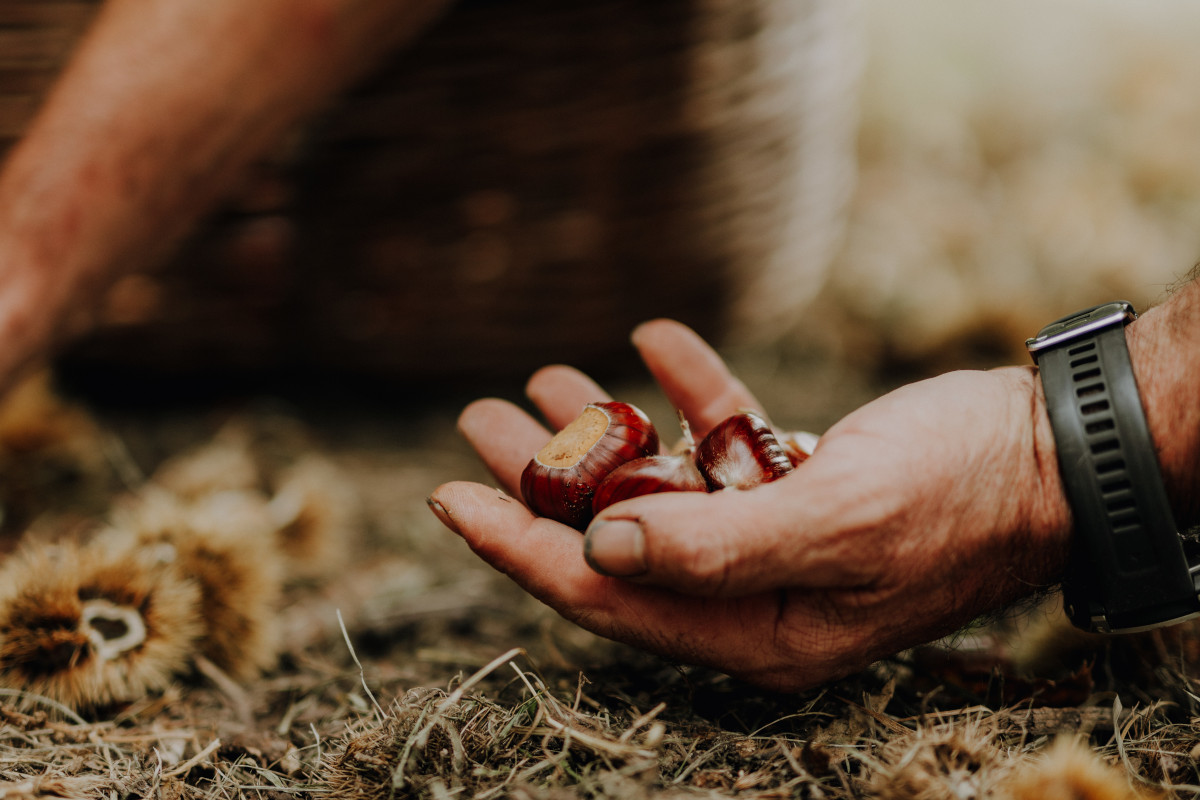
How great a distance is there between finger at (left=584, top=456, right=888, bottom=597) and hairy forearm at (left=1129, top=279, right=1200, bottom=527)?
13.7 inches

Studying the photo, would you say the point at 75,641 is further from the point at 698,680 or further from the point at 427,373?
the point at 427,373

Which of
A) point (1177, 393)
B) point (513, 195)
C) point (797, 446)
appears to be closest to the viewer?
point (1177, 393)

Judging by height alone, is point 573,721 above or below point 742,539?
below

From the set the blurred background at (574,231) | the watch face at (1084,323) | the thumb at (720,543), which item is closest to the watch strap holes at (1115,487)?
the watch face at (1084,323)

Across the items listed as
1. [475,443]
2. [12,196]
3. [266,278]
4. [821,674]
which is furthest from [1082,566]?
[266,278]

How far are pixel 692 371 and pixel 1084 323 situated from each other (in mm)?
564

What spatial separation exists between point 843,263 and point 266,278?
1933mm

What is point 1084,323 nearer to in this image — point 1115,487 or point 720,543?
point 1115,487

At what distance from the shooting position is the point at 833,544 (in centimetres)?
77

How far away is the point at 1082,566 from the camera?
0.88 meters

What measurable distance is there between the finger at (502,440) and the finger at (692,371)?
9.6 inches

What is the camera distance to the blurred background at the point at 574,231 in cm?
163

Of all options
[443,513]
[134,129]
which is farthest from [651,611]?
[134,129]

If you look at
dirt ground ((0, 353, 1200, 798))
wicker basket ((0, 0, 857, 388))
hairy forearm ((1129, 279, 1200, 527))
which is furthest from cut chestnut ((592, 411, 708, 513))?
wicker basket ((0, 0, 857, 388))
